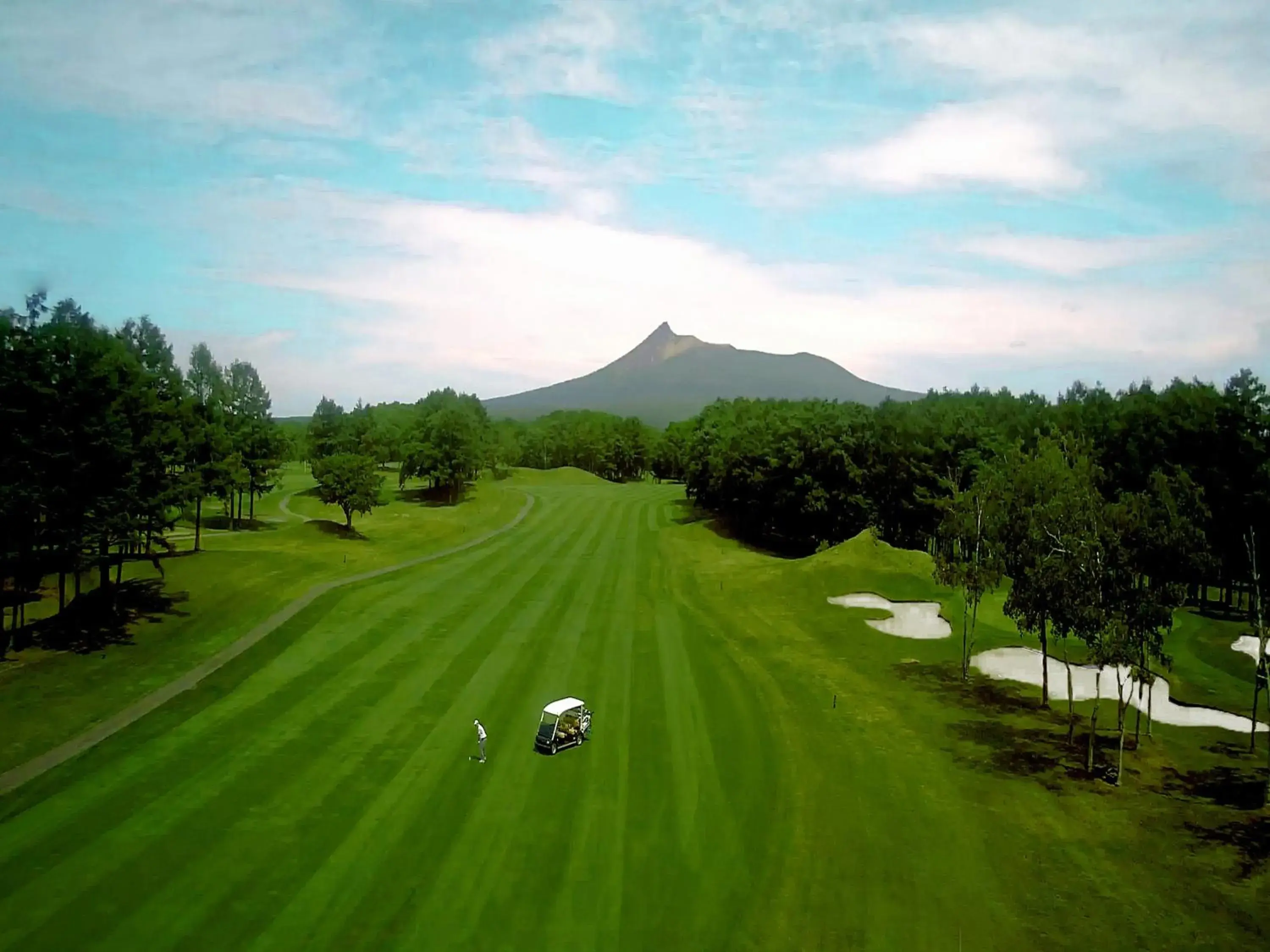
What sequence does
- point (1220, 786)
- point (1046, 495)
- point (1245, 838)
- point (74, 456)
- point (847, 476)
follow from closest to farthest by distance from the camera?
→ point (1245, 838) → point (1220, 786) → point (1046, 495) → point (74, 456) → point (847, 476)

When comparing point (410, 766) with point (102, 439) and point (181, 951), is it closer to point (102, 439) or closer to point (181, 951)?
point (181, 951)

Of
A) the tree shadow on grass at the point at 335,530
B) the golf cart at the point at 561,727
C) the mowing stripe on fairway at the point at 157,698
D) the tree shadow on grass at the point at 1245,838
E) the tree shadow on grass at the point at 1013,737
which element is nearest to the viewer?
the tree shadow on grass at the point at 1245,838

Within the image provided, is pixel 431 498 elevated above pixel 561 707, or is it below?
above

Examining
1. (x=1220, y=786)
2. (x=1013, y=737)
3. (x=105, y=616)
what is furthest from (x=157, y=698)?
(x=1220, y=786)

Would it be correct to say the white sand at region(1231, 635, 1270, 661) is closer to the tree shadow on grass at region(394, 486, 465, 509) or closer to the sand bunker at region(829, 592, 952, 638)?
the sand bunker at region(829, 592, 952, 638)

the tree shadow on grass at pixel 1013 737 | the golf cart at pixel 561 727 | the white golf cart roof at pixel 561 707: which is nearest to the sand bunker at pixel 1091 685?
the tree shadow on grass at pixel 1013 737

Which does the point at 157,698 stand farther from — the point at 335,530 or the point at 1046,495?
the point at 335,530

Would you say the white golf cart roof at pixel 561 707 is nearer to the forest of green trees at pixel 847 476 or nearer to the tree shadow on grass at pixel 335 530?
the forest of green trees at pixel 847 476
